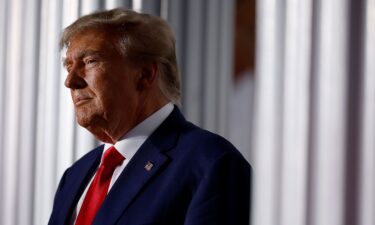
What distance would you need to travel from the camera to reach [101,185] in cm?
186

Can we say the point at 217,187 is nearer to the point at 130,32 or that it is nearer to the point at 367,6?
the point at 130,32

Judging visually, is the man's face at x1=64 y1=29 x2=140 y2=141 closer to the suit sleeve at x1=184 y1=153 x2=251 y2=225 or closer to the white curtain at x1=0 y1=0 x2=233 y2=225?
the suit sleeve at x1=184 y1=153 x2=251 y2=225

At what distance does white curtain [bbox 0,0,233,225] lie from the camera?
234 centimetres

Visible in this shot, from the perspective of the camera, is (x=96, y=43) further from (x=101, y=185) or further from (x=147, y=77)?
(x=101, y=185)

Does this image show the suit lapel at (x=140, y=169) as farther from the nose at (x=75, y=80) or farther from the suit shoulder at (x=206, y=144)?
the nose at (x=75, y=80)

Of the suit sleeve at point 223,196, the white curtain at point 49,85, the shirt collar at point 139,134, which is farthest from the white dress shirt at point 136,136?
the white curtain at point 49,85

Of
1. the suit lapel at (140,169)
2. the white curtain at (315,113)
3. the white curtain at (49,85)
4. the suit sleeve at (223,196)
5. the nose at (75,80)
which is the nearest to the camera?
the white curtain at (315,113)

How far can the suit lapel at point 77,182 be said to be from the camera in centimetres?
193

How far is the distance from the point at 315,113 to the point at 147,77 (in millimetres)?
754

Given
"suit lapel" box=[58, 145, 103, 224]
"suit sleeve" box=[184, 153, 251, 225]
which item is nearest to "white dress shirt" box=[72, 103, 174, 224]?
"suit lapel" box=[58, 145, 103, 224]

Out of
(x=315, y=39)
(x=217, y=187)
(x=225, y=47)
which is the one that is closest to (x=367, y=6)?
(x=315, y=39)

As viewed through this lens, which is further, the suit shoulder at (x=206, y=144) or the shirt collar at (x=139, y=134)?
the shirt collar at (x=139, y=134)

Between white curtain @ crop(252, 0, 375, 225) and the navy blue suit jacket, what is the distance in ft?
1.08

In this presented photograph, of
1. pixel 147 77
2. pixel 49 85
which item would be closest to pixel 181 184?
pixel 147 77
